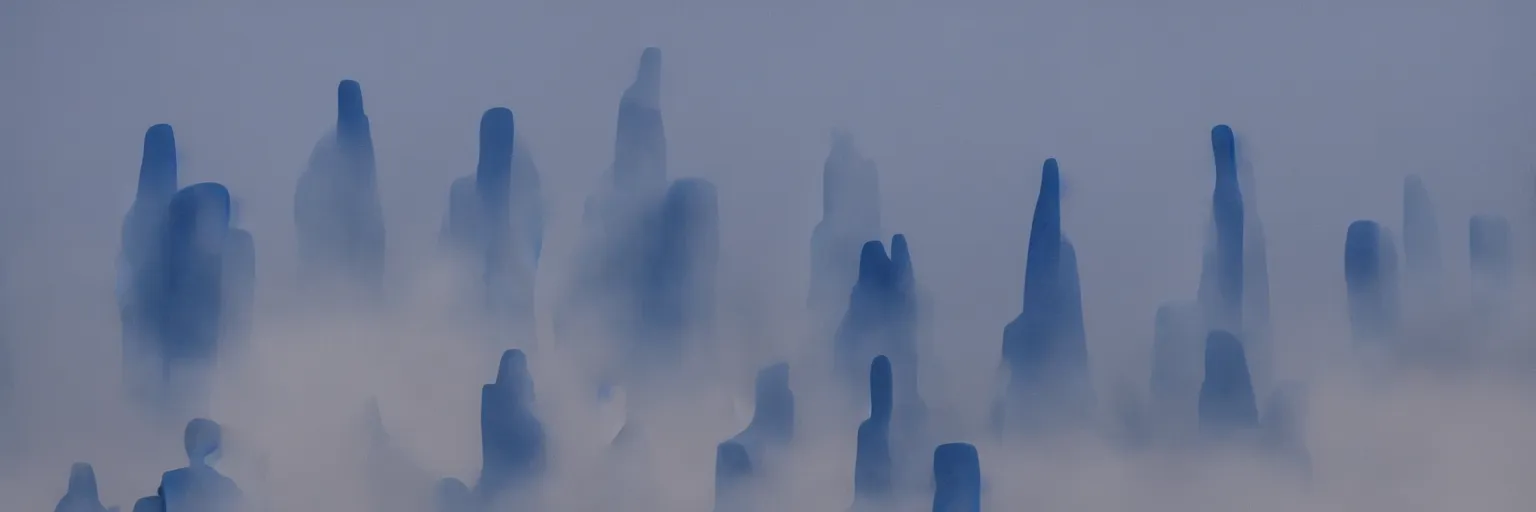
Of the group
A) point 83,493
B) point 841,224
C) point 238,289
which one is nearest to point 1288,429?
point 841,224

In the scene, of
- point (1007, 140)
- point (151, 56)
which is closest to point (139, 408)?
point (151, 56)

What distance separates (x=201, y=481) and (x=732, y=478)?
1.72 feet

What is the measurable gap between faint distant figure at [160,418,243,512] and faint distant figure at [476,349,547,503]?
9.9 inches

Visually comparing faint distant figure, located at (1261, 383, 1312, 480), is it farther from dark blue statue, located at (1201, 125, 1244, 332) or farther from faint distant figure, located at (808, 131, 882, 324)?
faint distant figure, located at (808, 131, 882, 324)

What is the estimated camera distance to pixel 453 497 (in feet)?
3.85

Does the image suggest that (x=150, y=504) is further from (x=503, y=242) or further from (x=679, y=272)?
(x=679, y=272)

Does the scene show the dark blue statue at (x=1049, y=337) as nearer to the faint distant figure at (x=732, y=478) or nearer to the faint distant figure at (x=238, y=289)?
the faint distant figure at (x=732, y=478)

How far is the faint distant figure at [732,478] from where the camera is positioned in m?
1.17

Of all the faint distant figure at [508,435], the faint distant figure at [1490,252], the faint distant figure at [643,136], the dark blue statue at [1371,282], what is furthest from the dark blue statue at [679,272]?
the faint distant figure at [1490,252]

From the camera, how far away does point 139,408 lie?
1.18 meters

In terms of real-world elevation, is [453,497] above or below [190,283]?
below

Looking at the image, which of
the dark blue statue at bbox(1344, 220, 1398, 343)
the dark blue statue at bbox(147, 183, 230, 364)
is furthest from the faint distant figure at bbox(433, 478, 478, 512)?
the dark blue statue at bbox(1344, 220, 1398, 343)

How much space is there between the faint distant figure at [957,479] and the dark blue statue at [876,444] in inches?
2.0

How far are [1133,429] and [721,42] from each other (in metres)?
0.57
